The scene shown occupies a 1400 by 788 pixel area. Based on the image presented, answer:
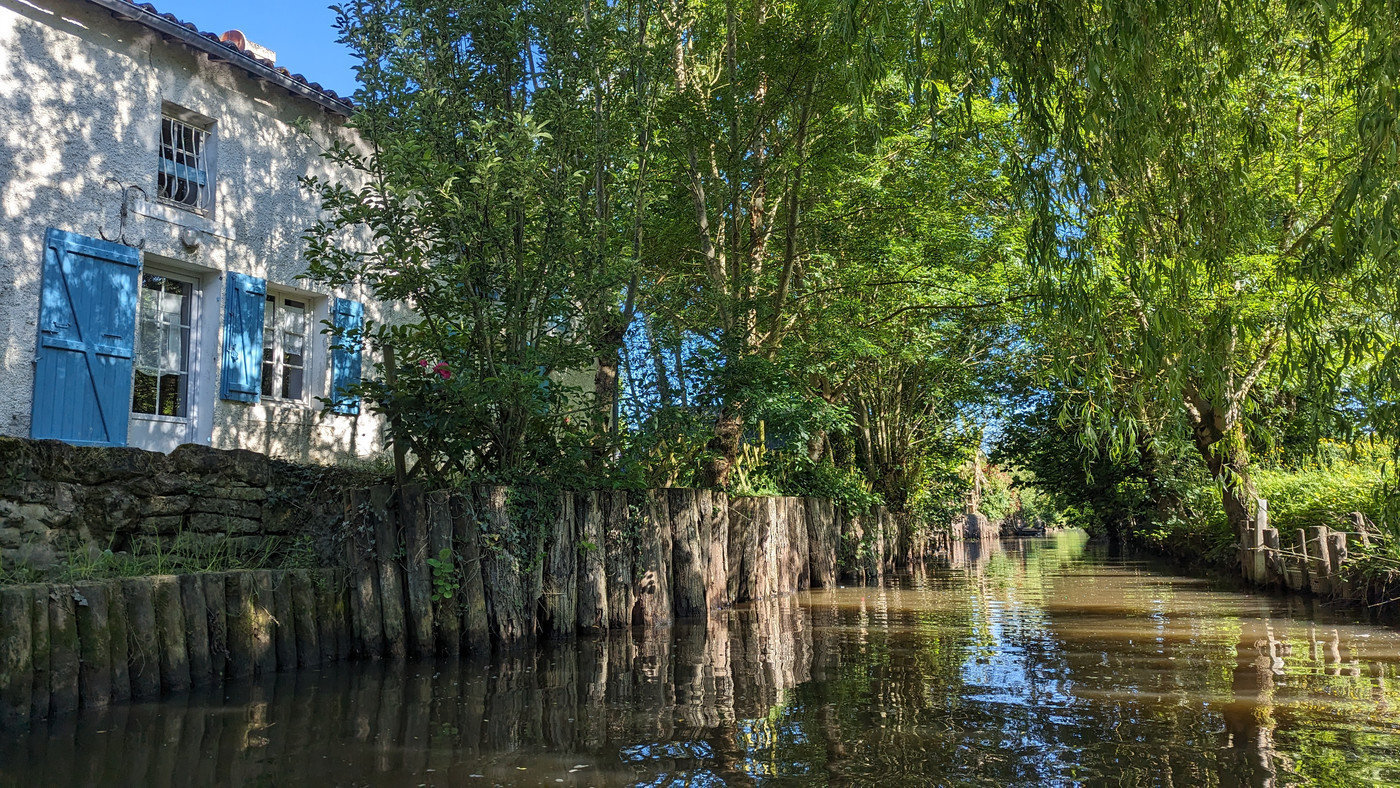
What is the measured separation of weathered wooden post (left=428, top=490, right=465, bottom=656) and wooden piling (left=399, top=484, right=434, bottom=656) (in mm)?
57

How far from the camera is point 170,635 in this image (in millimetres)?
5770

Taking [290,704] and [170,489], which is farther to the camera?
[170,489]

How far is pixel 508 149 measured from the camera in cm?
764

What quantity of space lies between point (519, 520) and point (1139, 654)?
4.82 metres

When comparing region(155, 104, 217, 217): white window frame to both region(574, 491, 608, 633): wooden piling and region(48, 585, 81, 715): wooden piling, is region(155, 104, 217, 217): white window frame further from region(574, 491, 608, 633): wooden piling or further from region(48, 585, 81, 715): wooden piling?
region(48, 585, 81, 715): wooden piling

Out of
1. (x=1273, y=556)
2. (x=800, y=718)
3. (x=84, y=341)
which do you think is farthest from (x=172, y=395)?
(x=1273, y=556)

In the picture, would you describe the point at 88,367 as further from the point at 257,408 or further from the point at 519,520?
the point at 519,520

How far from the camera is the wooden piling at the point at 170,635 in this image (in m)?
5.72

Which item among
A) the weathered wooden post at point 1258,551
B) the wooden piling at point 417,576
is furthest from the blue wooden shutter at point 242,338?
the weathered wooden post at point 1258,551

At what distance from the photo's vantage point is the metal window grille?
33.5 feet

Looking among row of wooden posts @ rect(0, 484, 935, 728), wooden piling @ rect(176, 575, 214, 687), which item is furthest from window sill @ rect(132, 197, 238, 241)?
wooden piling @ rect(176, 575, 214, 687)

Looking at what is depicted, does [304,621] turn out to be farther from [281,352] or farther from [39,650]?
[281,352]

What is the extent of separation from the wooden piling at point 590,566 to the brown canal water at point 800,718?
0.48 meters

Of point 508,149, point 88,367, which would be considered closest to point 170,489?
point 88,367
